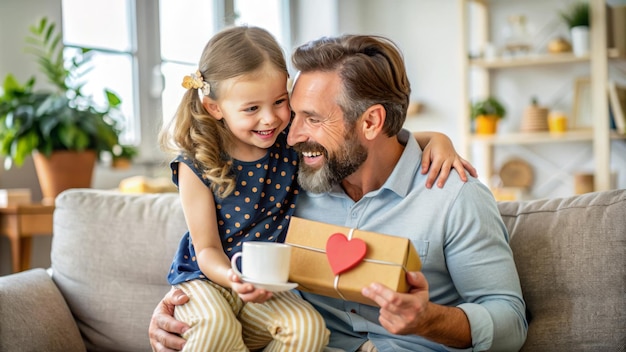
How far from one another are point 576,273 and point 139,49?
3.54m

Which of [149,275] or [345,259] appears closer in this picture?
[345,259]

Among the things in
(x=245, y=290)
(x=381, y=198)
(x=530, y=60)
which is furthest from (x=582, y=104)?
(x=245, y=290)

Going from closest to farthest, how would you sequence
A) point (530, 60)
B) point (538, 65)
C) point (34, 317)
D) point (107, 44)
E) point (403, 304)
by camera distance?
point (403, 304)
point (34, 317)
point (107, 44)
point (530, 60)
point (538, 65)

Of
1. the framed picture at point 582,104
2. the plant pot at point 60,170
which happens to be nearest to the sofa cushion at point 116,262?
the plant pot at point 60,170

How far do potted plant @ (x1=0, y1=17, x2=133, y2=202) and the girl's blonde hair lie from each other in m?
1.72

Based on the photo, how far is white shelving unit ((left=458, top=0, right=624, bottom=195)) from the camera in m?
4.59

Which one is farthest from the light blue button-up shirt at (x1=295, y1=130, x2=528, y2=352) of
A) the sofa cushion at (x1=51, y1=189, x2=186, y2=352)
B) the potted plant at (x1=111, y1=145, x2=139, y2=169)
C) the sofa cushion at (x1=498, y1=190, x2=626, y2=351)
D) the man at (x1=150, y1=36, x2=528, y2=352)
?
the potted plant at (x1=111, y1=145, x2=139, y2=169)

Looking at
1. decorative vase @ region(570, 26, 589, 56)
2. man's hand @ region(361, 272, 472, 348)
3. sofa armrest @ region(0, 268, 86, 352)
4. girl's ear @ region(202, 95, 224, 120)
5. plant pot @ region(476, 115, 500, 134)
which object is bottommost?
sofa armrest @ region(0, 268, 86, 352)

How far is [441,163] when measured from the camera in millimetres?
1771

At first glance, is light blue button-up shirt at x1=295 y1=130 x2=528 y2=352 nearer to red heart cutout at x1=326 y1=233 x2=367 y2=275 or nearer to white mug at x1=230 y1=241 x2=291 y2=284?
red heart cutout at x1=326 y1=233 x2=367 y2=275

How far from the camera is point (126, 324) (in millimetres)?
2182

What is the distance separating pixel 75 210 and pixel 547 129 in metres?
3.68

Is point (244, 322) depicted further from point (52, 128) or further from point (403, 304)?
point (52, 128)

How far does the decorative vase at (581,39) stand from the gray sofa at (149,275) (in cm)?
315
